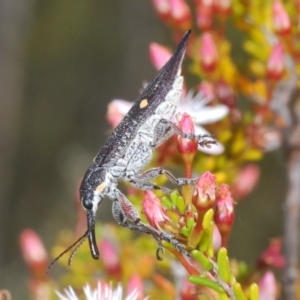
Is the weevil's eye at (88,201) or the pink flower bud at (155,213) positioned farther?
the weevil's eye at (88,201)

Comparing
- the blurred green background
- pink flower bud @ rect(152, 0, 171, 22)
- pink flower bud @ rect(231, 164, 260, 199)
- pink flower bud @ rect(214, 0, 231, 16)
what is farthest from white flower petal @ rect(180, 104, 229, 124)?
the blurred green background

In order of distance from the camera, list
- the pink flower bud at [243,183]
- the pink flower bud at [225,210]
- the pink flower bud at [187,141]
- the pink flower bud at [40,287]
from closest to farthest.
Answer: the pink flower bud at [225,210]
the pink flower bud at [187,141]
the pink flower bud at [243,183]
the pink flower bud at [40,287]

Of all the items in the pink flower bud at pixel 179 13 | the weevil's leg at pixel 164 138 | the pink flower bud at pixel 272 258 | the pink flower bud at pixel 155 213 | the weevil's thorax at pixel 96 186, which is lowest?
the pink flower bud at pixel 272 258

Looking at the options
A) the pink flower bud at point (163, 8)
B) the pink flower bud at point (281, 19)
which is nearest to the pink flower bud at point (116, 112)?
the pink flower bud at point (163, 8)

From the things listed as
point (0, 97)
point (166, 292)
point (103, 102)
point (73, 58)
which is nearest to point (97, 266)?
point (166, 292)

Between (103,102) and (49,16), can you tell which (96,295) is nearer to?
(103,102)

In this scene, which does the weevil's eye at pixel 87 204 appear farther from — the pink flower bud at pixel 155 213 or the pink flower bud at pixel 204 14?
the pink flower bud at pixel 204 14

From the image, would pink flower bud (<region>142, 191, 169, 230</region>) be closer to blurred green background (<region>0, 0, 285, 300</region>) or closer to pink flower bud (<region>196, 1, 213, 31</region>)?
pink flower bud (<region>196, 1, 213, 31</region>)

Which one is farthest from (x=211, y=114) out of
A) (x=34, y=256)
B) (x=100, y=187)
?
(x=34, y=256)
